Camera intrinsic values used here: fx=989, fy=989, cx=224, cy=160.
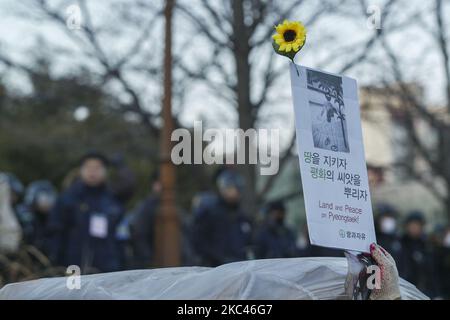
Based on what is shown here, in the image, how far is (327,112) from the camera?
3.00 meters

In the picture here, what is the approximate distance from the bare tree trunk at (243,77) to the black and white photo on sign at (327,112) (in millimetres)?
6163

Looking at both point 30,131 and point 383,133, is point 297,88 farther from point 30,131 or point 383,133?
point 383,133

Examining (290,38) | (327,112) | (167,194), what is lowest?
(327,112)

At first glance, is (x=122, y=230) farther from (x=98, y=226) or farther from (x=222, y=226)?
(x=98, y=226)

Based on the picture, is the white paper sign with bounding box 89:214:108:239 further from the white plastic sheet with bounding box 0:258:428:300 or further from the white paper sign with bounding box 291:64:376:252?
the white paper sign with bounding box 291:64:376:252

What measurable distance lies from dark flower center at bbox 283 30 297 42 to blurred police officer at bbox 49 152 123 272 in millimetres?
5181

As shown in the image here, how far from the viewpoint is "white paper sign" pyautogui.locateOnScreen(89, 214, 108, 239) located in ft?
26.8

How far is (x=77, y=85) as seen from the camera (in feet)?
35.8

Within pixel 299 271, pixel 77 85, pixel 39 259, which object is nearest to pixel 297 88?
pixel 299 271

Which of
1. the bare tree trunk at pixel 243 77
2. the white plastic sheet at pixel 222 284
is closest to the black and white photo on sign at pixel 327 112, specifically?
the white plastic sheet at pixel 222 284

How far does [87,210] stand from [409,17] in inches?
175

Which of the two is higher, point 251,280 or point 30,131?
point 30,131

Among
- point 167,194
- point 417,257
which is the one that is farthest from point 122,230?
point 417,257

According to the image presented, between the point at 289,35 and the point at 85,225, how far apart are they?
525 cm
